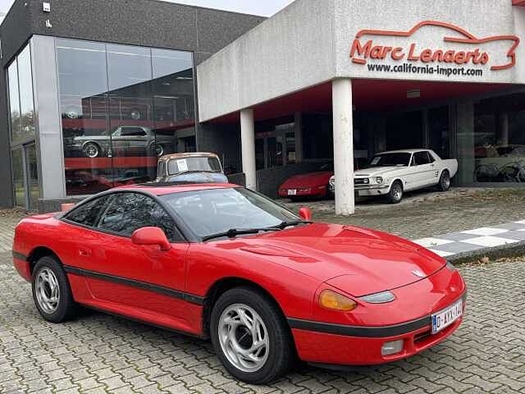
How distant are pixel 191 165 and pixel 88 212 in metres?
9.62

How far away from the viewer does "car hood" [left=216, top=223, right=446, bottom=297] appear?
3.21m

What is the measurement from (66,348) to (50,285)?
3.07ft

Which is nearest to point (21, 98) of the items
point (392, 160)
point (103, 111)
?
point (103, 111)

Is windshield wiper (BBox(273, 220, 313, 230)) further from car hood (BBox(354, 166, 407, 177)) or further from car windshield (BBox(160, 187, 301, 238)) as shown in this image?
car hood (BBox(354, 166, 407, 177))

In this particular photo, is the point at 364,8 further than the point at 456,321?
Yes

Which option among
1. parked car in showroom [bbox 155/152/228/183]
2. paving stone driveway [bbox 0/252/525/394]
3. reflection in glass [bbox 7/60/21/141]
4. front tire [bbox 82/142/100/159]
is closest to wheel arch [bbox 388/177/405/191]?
parked car in showroom [bbox 155/152/228/183]

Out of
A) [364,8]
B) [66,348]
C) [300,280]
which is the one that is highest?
[364,8]

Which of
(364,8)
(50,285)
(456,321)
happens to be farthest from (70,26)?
(456,321)

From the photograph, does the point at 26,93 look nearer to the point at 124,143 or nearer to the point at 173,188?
the point at 124,143

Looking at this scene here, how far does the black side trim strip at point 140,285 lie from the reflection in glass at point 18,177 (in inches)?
697

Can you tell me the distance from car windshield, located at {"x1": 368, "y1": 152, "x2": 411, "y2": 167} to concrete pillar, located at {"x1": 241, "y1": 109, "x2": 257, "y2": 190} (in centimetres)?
440

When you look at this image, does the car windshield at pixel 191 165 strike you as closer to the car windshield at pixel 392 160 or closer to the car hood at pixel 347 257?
the car windshield at pixel 392 160

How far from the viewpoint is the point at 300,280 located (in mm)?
3164

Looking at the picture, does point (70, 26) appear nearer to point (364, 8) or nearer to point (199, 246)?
point (364, 8)
